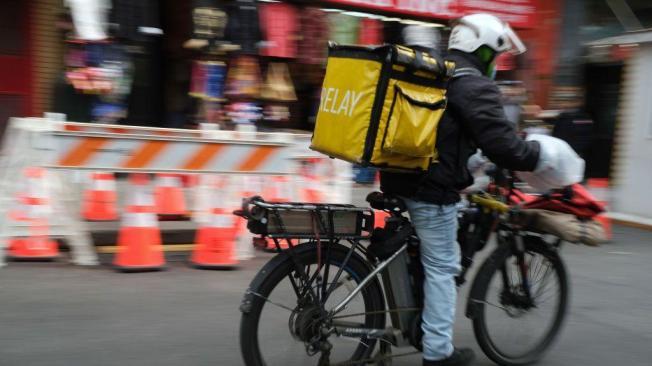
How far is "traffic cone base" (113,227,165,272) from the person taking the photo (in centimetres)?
594

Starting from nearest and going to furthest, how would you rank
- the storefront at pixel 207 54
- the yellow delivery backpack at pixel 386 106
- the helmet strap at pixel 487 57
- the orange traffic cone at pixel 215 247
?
the yellow delivery backpack at pixel 386 106
the helmet strap at pixel 487 57
the orange traffic cone at pixel 215 247
the storefront at pixel 207 54

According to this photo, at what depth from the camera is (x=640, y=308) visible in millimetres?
5641

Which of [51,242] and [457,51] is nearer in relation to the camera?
[457,51]

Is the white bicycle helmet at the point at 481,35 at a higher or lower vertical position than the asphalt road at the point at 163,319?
higher

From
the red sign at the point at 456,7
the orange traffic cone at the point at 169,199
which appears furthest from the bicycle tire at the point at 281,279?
the red sign at the point at 456,7

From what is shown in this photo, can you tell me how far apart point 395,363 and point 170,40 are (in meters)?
8.36

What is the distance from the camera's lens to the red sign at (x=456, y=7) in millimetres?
11812

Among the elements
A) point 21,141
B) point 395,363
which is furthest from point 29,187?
point 395,363

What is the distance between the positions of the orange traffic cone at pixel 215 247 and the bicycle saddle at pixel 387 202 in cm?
283

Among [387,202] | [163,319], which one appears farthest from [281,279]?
[163,319]

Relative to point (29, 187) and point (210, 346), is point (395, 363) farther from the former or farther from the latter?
point (29, 187)

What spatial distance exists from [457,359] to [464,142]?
116 cm

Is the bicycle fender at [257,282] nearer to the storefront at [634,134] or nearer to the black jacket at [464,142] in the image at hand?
the black jacket at [464,142]

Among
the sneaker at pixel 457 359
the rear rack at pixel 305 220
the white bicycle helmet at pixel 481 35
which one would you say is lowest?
the sneaker at pixel 457 359
